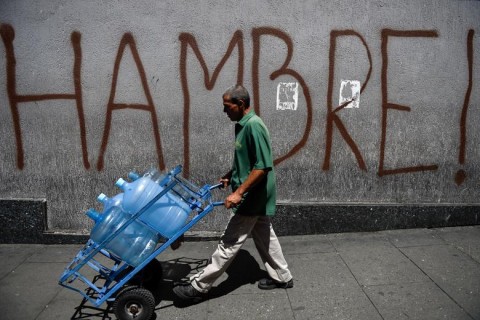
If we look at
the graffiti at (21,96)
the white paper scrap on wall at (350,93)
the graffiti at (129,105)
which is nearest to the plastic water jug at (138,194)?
the graffiti at (129,105)

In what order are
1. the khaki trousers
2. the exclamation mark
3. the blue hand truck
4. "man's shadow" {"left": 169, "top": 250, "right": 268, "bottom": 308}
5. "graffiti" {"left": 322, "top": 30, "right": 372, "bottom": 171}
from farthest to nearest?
the exclamation mark
"graffiti" {"left": 322, "top": 30, "right": 372, "bottom": 171}
"man's shadow" {"left": 169, "top": 250, "right": 268, "bottom": 308}
the khaki trousers
the blue hand truck

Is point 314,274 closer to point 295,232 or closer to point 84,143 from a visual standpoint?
point 295,232

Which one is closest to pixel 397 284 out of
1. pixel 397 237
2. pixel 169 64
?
pixel 397 237

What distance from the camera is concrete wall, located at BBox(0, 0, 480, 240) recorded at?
4910mm

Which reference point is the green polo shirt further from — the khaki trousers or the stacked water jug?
the stacked water jug

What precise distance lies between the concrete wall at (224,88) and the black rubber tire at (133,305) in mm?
1762

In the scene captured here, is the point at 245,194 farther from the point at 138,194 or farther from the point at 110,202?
the point at 110,202

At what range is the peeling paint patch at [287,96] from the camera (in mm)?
5059

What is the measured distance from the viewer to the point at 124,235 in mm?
3564

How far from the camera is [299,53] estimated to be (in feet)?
16.4

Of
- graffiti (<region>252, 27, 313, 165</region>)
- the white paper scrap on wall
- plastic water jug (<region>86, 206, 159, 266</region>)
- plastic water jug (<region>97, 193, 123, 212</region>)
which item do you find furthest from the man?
the white paper scrap on wall

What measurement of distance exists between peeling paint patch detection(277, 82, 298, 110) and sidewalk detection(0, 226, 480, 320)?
1494mm

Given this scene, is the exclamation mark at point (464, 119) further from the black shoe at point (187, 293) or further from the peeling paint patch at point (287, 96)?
the black shoe at point (187, 293)

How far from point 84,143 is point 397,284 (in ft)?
11.6
